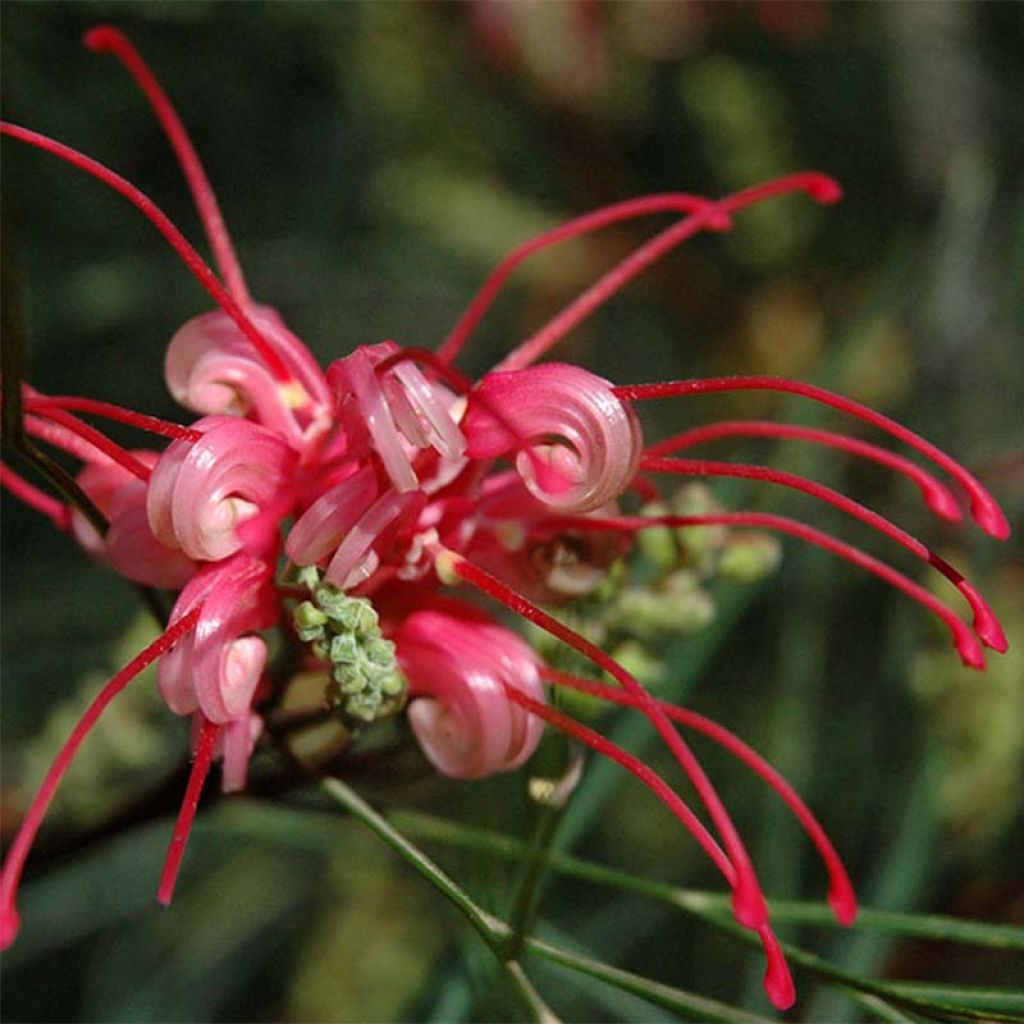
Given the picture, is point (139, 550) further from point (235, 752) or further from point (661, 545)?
point (661, 545)

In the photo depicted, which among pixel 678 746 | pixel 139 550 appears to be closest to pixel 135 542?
pixel 139 550

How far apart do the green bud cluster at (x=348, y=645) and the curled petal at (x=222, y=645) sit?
3 centimetres

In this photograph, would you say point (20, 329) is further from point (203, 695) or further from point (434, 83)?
point (434, 83)

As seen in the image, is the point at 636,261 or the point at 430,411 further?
the point at 636,261

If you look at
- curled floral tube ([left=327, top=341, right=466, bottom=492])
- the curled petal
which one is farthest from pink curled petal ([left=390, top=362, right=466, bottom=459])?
the curled petal

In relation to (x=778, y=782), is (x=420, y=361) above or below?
above

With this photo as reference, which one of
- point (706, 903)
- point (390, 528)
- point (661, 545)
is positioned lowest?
point (706, 903)

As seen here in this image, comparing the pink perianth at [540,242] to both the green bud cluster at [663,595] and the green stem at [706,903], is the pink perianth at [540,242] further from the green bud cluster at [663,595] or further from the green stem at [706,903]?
the green stem at [706,903]

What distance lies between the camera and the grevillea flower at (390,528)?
0.62 meters

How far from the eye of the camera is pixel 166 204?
4.91 feet

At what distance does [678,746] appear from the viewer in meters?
0.61

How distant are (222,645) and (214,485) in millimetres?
66

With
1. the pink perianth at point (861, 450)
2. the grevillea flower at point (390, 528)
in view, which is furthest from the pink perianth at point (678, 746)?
the pink perianth at point (861, 450)

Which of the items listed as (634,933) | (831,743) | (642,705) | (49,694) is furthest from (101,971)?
(642,705)
